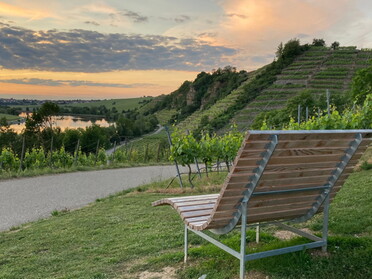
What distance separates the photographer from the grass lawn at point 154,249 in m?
2.91

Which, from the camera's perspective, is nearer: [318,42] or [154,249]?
[154,249]

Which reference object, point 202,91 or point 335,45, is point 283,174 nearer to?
point 335,45

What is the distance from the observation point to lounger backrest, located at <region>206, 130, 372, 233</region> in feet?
7.63

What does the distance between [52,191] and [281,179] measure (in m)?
9.92

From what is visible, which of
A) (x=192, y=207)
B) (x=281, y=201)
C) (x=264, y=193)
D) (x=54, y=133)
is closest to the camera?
(x=264, y=193)

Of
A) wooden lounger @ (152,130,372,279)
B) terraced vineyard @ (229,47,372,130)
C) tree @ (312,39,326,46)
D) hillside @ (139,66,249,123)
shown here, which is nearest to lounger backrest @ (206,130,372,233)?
wooden lounger @ (152,130,372,279)

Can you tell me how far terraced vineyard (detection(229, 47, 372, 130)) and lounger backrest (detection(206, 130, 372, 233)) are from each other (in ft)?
113

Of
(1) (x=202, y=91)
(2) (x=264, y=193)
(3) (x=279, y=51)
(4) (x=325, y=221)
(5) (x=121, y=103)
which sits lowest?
(4) (x=325, y=221)

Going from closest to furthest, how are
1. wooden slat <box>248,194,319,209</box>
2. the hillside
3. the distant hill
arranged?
1. wooden slat <box>248,194,319,209</box>
2. the distant hill
3. the hillside

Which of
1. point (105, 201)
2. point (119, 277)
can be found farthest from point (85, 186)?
point (119, 277)

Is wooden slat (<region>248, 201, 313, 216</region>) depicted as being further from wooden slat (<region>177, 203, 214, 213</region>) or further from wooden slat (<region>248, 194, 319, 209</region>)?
Result: wooden slat (<region>177, 203, 214, 213</region>)

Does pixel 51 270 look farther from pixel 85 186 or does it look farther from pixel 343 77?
pixel 343 77

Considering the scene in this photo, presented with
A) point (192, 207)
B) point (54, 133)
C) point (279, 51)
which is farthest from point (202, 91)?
point (192, 207)

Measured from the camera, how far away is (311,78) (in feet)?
154
